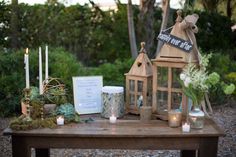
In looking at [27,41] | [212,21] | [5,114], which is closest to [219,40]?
[212,21]

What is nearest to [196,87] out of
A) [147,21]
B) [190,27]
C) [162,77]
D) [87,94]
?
A: [162,77]

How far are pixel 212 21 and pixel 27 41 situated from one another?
4.59 meters

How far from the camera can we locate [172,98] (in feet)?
8.57

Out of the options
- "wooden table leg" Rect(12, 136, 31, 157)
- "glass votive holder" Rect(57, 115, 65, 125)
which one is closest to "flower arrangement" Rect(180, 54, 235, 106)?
"glass votive holder" Rect(57, 115, 65, 125)

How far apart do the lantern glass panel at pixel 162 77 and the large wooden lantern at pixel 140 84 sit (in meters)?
0.08

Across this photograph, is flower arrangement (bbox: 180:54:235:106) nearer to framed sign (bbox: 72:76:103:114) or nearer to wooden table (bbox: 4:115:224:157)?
wooden table (bbox: 4:115:224:157)

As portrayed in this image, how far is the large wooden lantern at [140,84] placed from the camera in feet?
8.90

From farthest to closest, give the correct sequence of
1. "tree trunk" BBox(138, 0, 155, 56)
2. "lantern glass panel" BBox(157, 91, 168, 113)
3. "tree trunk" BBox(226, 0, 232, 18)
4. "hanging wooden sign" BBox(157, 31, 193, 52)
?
"tree trunk" BBox(226, 0, 232, 18), "tree trunk" BBox(138, 0, 155, 56), "lantern glass panel" BBox(157, 91, 168, 113), "hanging wooden sign" BBox(157, 31, 193, 52)

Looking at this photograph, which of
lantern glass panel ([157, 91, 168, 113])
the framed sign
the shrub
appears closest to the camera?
lantern glass panel ([157, 91, 168, 113])

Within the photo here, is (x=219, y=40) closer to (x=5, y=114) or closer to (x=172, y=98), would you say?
(x=5, y=114)

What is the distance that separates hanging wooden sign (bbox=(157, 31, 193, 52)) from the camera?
2539 mm

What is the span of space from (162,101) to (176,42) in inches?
14.9

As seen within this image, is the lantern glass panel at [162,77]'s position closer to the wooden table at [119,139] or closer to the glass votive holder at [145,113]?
the glass votive holder at [145,113]

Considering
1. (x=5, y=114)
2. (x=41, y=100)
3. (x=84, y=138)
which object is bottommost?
(x=5, y=114)
